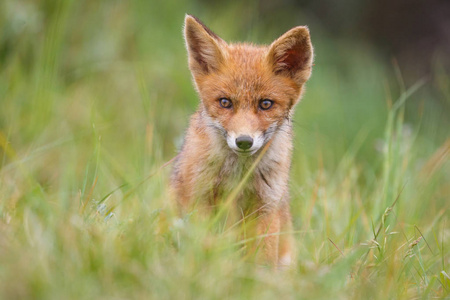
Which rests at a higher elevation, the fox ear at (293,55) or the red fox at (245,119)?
the fox ear at (293,55)

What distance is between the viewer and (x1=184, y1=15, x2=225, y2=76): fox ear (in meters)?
3.86

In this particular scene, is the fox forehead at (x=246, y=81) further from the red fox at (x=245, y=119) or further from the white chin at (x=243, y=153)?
the white chin at (x=243, y=153)

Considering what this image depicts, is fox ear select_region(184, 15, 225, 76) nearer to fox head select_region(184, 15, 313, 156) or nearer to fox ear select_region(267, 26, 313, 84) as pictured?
fox head select_region(184, 15, 313, 156)

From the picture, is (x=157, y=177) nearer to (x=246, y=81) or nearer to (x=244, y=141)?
(x=244, y=141)

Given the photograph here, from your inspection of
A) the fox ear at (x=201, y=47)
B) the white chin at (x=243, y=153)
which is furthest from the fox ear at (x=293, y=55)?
the white chin at (x=243, y=153)

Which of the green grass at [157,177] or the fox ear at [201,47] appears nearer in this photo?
the green grass at [157,177]

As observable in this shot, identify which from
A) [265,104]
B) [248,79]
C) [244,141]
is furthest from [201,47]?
[244,141]

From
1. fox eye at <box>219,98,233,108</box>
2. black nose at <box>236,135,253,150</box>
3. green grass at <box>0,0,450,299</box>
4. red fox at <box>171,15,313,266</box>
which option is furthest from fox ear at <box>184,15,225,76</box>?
black nose at <box>236,135,253,150</box>

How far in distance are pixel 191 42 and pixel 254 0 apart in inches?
229

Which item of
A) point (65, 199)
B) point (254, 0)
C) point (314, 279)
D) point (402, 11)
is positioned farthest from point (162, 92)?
point (402, 11)

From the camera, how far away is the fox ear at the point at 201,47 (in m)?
3.86

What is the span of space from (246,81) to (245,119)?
31cm

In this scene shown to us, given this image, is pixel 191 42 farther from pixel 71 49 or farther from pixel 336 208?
pixel 71 49

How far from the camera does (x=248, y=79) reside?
377 cm
